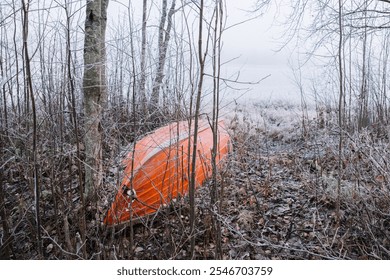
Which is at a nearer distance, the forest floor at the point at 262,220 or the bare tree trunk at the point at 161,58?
the forest floor at the point at 262,220

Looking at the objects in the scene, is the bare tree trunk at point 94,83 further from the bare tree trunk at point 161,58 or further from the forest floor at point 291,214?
the forest floor at point 291,214

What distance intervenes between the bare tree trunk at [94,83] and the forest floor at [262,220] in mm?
176

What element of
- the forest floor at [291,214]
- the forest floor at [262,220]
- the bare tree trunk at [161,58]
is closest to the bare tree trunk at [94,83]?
the forest floor at [262,220]

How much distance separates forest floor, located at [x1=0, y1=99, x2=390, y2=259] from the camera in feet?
7.70

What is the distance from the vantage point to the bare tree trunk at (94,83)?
2.75 metres

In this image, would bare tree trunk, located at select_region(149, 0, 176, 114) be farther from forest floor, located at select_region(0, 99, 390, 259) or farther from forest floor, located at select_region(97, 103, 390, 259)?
forest floor, located at select_region(97, 103, 390, 259)

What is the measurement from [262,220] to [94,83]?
1.92 meters

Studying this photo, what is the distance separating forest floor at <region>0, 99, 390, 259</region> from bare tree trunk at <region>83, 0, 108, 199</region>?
176mm

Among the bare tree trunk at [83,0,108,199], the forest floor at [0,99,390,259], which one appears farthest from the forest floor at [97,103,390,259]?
the bare tree trunk at [83,0,108,199]

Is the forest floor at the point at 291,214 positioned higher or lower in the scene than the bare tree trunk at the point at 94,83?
lower

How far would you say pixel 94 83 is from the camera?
284cm
